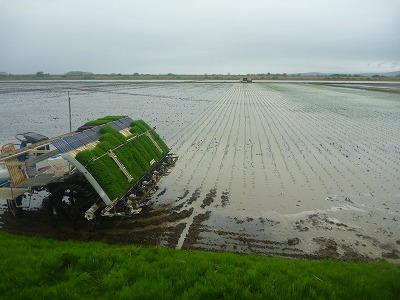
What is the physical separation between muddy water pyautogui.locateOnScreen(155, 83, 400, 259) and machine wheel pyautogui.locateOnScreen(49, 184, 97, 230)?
2650mm

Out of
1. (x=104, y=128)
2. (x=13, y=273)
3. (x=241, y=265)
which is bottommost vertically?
(x=241, y=265)

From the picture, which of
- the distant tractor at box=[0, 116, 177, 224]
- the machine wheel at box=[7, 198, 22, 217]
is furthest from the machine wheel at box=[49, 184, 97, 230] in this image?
Answer: the machine wheel at box=[7, 198, 22, 217]

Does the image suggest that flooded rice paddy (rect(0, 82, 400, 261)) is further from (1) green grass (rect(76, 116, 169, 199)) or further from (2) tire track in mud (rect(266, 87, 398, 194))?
(1) green grass (rect(76, 116, 169, 199))

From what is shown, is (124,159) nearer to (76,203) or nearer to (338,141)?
(76,203)

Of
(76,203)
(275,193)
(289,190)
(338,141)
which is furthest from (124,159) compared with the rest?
(338,141)

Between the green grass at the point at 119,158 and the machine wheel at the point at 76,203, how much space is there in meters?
0.71

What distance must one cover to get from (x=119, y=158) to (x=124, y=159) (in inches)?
7.8

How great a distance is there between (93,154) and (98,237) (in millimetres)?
2116

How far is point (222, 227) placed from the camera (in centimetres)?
910

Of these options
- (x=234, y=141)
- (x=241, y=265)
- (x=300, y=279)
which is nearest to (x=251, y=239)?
(x=241, y=265)

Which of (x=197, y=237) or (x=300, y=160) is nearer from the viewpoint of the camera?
(x=197, y=237)

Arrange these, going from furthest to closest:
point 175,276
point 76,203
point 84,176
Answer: point 76,203 < point 84,176 < point 175,276

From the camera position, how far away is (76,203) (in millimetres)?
8969

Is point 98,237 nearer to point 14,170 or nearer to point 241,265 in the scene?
point 14,170
